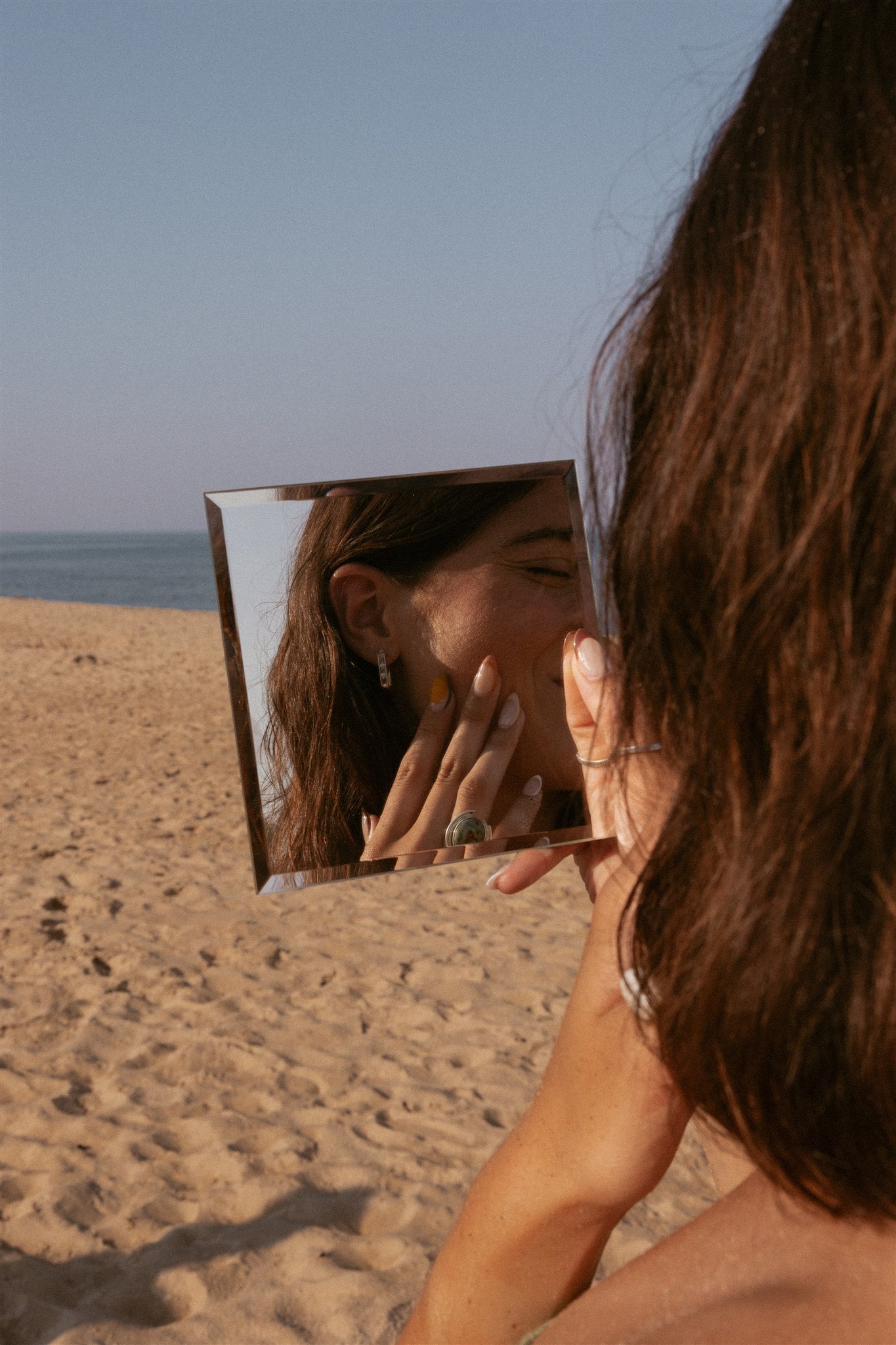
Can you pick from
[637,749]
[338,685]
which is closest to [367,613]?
[338,685]

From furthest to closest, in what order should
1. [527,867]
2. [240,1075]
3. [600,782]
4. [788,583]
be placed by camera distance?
[240,1075] < [527,867] < [600,782] < [788,583]

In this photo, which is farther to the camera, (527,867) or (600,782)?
(527,867)

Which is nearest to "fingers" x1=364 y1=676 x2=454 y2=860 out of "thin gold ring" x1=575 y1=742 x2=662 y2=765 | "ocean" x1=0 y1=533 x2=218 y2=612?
"thin gold ring" x1=575 y1=742 x2=662 y2=765

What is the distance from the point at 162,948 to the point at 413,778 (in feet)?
12.4

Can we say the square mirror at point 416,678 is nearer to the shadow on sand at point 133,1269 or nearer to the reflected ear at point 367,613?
the reflected ear at point 367,613

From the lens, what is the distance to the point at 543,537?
4.53 ft

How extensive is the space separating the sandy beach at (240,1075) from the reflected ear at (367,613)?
1.89 metres

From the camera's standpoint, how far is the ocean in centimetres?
4116

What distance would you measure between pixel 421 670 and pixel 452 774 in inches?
5.5

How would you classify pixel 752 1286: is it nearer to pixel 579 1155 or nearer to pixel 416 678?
pixel 579 1155

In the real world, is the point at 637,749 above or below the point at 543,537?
below

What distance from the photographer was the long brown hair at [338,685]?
135cm

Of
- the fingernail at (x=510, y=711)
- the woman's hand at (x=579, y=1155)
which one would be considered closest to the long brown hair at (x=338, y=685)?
the fingernail at (x=510, y=711)

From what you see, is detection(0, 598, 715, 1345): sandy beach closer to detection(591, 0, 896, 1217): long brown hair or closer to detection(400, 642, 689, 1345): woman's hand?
detection(400, 642, 689, 1345): woman's hand
